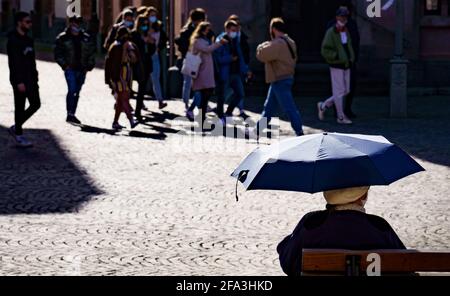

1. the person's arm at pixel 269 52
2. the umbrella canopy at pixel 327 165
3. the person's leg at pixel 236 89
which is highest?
the umbrella canopy at pixel 327 165

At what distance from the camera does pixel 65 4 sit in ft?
154

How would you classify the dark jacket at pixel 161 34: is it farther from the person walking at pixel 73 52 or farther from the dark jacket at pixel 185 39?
the person walking at pixel 73 52

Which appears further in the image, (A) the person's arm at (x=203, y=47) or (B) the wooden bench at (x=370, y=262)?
(A) the person's arm at (x=203, y=47)

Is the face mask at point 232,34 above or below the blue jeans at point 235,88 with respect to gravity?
above

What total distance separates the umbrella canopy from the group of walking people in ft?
37.5

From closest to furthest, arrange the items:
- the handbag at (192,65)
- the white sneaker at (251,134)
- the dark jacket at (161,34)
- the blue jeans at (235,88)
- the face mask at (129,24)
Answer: the white sneaker at (251,134), the handbag at (192,65), the blue jeans at (235,88), the face mask at (129,24), the dark jacket at (161,34)

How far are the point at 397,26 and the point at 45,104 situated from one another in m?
6.88

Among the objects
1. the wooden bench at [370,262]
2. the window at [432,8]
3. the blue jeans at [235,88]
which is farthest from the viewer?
the window at [432,8]

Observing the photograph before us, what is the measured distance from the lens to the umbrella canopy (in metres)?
6.03

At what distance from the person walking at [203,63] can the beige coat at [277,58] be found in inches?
92.2

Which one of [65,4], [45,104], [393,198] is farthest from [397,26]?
[65,4]

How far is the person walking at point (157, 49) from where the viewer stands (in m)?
22.9

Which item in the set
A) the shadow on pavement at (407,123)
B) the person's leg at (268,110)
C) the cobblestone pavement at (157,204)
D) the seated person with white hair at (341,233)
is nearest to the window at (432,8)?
the shadow on pavement at (407,123)
